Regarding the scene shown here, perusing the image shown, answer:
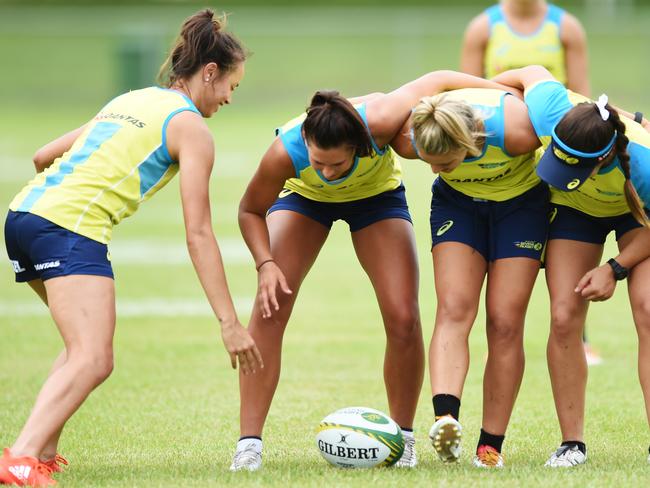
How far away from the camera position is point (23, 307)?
36.0ft

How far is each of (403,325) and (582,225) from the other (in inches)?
41.1

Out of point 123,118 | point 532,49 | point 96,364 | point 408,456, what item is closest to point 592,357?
point 532,49

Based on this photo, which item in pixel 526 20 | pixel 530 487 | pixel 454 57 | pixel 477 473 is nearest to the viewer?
pixel 530 487

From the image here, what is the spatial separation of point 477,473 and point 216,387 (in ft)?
10.3

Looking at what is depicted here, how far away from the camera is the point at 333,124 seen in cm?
529

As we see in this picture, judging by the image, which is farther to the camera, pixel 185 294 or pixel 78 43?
pixel 78 43

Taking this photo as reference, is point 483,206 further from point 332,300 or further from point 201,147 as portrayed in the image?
point 332,300

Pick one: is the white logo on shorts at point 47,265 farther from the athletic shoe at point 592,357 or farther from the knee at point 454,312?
the athletic shoe at point 592,357

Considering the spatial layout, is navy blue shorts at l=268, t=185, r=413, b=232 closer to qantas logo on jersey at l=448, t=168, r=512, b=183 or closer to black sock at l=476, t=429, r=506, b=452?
qantas logo on jersey at l=448, t=168, r=512, b=183

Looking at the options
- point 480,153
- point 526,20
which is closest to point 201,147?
point 480,153

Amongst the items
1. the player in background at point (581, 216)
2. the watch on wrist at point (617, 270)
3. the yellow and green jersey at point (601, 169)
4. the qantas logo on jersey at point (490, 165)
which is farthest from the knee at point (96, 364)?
the watch on wrist at point (617, 270)

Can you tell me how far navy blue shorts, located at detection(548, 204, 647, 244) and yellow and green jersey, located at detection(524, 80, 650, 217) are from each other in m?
0.03

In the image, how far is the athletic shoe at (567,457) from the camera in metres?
5.57

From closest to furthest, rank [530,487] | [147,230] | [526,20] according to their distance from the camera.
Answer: [530,487]
[526,20]
[147,230]
